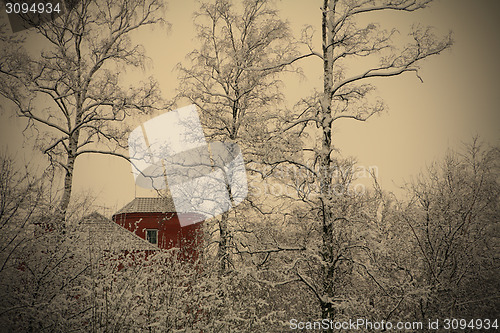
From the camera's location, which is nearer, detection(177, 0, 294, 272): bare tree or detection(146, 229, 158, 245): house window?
detection(177, 0, 294, 272): bare tree

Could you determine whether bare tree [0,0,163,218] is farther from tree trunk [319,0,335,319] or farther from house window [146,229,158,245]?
house window [146,229,158,245]

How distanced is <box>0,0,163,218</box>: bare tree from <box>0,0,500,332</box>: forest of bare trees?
0.18 ft

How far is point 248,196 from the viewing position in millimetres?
13039

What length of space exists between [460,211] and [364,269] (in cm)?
317

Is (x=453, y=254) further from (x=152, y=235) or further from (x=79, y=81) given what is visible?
(x=152, y=235)

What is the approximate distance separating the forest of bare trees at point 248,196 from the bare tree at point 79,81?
0.18ft

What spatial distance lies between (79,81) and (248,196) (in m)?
6.89

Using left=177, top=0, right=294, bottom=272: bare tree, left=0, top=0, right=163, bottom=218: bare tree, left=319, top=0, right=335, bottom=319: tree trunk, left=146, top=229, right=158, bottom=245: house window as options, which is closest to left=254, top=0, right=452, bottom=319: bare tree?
left=319, top=0, right=335, bottom=319: tree trunk

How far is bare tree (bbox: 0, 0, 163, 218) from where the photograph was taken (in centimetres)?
1271

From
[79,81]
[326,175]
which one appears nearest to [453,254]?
[326,175]

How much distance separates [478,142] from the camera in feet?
58.2

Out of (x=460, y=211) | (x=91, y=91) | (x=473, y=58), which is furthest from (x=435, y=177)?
→ (x=91, y=91)

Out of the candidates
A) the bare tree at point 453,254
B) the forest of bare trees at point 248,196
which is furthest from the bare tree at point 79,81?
the bare tree at point 453,254

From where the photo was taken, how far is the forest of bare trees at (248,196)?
26.1ft
